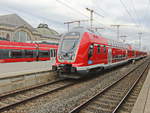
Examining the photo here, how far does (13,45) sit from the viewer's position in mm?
16469

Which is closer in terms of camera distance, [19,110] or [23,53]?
[19,110]

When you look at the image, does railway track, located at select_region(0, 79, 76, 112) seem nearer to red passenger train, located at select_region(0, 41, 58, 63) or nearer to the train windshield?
the train windshield

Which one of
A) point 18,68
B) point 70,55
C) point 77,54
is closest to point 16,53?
point 18,68

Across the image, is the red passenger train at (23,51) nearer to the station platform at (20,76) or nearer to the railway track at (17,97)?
the station platform at (20,76)

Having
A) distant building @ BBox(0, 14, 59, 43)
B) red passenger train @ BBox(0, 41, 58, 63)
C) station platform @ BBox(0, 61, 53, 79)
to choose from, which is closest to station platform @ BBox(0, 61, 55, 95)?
station platform @ BBox(0, 61, 53, 79)

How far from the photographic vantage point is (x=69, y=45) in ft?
35.1

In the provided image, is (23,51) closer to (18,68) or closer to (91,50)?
(18,68)

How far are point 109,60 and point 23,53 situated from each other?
9.24 meters

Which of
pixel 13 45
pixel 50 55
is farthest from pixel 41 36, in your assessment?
pixel 13 45

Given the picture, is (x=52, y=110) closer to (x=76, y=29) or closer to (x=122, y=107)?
(x=122, y=107)

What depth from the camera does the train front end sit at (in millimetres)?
10125

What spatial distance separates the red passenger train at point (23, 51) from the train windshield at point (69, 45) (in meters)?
7.26

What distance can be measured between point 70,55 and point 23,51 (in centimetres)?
904

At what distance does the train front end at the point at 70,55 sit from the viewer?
10125mm
